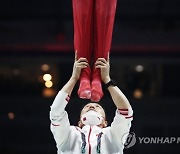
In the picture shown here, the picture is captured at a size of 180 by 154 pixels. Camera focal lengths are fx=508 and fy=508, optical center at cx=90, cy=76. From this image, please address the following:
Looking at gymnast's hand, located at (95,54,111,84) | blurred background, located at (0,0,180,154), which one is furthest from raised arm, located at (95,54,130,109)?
blurred background, located at (0,0,180,154)

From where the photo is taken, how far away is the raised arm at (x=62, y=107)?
10.7 feet

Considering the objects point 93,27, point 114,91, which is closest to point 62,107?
point 114,91

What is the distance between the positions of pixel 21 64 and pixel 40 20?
59cm

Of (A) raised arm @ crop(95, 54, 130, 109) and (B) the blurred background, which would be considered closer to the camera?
(A) raised arm @ crop(95, 54, 130, 109)

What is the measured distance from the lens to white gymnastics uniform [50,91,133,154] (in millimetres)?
3316

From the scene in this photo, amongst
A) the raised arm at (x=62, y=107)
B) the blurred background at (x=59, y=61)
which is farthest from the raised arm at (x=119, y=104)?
the blurred background at (x=59, y=61)

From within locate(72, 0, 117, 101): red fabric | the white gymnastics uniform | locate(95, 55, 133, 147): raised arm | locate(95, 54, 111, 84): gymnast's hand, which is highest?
locate(72, 0, 117, 101): red fabric

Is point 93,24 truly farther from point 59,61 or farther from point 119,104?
point 59,61

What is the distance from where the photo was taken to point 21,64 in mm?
6242

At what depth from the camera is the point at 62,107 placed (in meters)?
3.28

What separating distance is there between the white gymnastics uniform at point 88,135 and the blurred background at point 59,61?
2.30m

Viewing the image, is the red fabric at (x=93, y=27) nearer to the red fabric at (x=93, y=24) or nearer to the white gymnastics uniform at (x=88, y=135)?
the red fabric at (x=93, y=24)

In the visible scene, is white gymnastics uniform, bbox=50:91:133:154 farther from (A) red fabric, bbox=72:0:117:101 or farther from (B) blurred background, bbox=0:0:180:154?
(B) blurred background, bbox=0:0:180:154

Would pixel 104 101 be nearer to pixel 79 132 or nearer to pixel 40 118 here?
pixel 40 118
